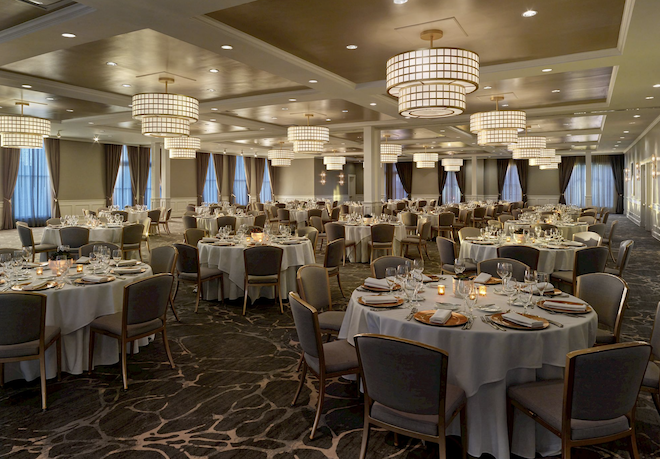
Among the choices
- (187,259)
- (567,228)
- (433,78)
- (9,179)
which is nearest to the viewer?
(433,78)

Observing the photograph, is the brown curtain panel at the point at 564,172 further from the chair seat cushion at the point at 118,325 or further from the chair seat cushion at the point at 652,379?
the chair seat cushion at the point at 118,325

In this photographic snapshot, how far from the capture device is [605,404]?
2.40 meters

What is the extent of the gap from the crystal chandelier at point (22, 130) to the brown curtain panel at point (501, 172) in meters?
23.5

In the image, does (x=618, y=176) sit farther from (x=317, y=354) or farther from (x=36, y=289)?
(x=36, y=289)

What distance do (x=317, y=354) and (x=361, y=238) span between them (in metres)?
7.05

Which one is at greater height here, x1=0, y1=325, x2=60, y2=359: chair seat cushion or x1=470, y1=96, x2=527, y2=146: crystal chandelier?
x1=470, y1=96, x2=527, y2=146: crystal chandelier

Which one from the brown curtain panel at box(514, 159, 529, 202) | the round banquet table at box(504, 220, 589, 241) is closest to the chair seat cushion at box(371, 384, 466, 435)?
the round banquet table at box(504, 220, 589, 241)

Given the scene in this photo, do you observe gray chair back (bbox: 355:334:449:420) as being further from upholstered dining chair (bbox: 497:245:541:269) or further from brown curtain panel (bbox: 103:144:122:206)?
brown curtain panel (bbox: 103:144:122:206)

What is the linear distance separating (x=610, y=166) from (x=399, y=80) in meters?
25.7

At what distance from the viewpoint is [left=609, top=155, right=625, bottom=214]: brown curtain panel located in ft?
83.1

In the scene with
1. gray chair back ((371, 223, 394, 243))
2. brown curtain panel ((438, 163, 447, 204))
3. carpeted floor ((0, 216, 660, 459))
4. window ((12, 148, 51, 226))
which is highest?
brown curtain panel ((438, 163, 447, 204))

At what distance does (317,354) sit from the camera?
3207 mm

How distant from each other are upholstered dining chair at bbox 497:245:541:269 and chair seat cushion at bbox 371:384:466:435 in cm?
384

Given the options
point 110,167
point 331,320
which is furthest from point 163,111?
point 110,167
